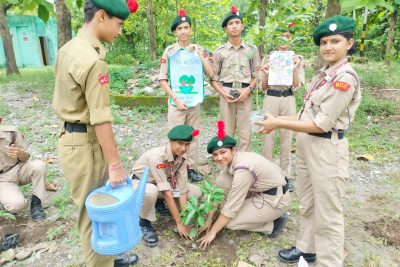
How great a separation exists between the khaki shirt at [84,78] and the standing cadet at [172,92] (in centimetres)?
205

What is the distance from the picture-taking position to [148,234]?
3062 mm

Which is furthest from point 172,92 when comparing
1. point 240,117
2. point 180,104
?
point 240,117

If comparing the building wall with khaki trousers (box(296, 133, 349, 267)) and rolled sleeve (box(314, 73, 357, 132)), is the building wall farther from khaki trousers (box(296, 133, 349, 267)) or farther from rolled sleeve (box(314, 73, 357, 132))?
rolled sleeve (box(314, 73, 357, 132))

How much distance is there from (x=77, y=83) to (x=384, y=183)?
397 cm

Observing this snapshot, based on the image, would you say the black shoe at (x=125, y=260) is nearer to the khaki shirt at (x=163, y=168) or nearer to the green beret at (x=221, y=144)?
the khaki shirt at (x=163, y=168)

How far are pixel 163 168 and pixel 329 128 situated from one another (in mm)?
1555

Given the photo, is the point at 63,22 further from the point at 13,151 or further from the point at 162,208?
the point at 162,208

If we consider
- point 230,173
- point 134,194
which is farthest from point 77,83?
point 230,173

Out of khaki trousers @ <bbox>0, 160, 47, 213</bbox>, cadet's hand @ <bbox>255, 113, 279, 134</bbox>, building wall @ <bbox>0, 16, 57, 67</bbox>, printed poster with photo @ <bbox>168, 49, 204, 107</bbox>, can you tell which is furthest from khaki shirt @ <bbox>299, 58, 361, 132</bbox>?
building wall @ <bbox>0, 16, 57, 67</bbox>

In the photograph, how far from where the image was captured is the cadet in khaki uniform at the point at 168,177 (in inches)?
119

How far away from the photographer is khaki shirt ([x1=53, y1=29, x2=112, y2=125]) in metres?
1.93

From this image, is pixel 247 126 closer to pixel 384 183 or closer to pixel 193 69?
pixel 193 69

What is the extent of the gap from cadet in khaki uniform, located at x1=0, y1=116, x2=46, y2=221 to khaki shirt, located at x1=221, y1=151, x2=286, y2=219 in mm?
2028

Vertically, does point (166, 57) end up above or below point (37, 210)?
above
